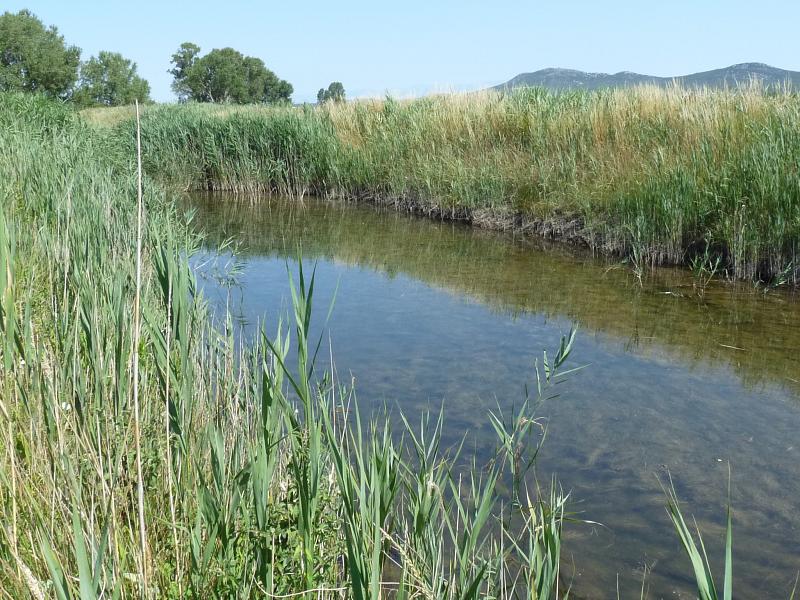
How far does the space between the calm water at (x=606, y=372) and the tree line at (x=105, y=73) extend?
4236 cm

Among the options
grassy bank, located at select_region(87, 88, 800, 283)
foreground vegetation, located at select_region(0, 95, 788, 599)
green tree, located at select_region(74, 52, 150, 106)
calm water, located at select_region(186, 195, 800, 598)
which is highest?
green tree, located at select_region(74, 52, 150, 106)

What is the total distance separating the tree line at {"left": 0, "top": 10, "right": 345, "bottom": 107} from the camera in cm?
5622

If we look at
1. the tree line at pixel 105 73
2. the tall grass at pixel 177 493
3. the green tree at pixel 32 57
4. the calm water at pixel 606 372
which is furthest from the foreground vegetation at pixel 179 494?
the green tree at pixel 32 57

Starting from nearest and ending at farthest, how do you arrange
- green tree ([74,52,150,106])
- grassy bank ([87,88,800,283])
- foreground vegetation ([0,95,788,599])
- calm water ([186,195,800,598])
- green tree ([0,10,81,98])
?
foreground vegetation ([0,95,788,599]), calm water ([186,195,800,598]), grassy bank ([87,88,800,283]), green tree ([0,10,81,98]), green tree ([74,52,150,106])

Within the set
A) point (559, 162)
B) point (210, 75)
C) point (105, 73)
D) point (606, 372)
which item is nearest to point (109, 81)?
point (105, 73)

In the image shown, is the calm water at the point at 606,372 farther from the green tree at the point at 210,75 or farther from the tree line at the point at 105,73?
the green tree at the point at 210,75

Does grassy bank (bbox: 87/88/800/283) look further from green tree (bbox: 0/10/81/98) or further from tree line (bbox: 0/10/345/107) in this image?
green tree (bbox: 0/10/81/98)

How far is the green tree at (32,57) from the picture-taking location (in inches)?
2197

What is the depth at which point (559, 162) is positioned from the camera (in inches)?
374

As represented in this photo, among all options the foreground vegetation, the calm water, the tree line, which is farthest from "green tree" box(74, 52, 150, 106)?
the foreground vegetation

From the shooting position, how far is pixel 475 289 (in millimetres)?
7121

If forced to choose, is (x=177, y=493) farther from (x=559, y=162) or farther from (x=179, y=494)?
(x=559, y=162)

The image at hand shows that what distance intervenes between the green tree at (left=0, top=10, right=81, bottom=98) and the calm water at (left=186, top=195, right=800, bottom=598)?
5491 cm

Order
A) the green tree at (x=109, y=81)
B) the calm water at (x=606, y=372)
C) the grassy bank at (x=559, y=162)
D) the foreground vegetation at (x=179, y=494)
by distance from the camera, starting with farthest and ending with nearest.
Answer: the green tree at (x=109, y=81) < the grassy bank at (x=559, y=162) < the calm water at (x=606, y=372) < the foreground vegetation at (x=179, y=494)
